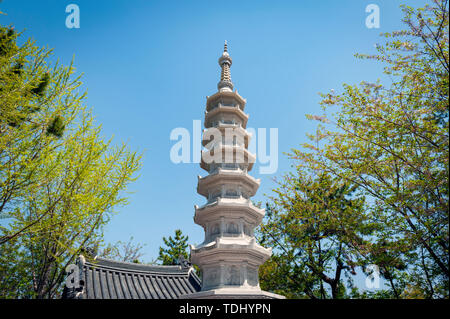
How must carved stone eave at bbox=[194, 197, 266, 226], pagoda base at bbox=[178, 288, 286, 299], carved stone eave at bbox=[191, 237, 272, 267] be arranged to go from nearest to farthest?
pagoda base at bbox=[178, 288, 286, 299]
carved stone eave at bbox=[191, 237, 272, 267]
carved stone eave at bbox=[194, 197, 266, 226]

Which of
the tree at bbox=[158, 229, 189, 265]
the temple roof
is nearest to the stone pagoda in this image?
the temple roof

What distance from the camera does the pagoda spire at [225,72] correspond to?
15.1 m

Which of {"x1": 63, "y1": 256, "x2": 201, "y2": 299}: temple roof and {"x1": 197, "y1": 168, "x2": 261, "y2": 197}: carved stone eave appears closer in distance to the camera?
{"x1": 63, "y1": 256, "x2": 201, "y2": 299}: temple roof

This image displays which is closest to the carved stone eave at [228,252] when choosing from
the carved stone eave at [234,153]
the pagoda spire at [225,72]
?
the carved stone eave at [234,153]

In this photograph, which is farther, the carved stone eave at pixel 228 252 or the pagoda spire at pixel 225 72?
the pagoda spire at pixel 225 72

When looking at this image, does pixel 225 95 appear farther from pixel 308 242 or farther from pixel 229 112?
pixel 308 242

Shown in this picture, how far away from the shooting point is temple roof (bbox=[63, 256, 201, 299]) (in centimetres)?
1153

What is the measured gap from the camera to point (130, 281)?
42.9ft

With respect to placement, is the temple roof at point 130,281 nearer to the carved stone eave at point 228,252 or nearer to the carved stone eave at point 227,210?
the carved stone eave at point 228,252

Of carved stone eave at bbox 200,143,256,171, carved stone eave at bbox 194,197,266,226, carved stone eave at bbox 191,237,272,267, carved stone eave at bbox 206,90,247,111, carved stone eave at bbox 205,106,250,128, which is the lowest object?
carved stone eave at bbox 191,237,272,267

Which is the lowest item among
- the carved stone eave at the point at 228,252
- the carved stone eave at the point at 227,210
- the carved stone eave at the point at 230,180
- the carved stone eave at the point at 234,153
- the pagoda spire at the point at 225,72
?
the carved stone eave at the point at 228,252

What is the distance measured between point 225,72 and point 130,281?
1160 centimetres

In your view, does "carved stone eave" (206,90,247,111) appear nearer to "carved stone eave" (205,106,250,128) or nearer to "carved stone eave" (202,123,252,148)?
"carved stone eave" (205,106,250,128)

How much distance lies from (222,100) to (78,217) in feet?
32.9
